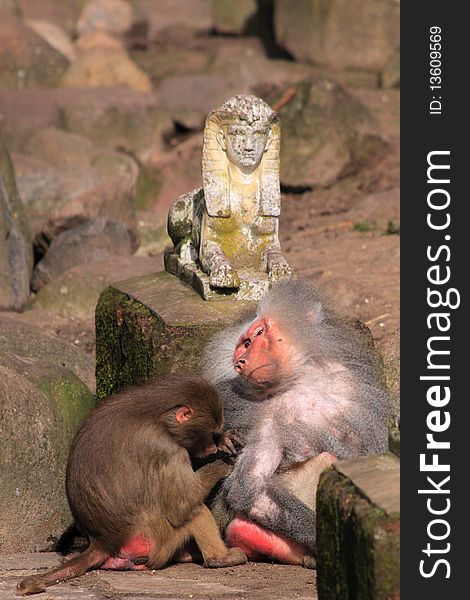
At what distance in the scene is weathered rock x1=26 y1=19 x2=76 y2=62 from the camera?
2222cm

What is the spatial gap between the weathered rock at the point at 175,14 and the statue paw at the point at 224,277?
58.9ft

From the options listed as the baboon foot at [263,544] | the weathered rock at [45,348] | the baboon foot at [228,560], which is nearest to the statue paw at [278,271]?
the baboon foot at [263,544]

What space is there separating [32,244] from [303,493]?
7.32 metres

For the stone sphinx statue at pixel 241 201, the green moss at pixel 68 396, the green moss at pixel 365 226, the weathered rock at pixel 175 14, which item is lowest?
the green moss at pixel 68 396

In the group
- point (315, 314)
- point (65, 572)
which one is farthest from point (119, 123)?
point (65, 572)

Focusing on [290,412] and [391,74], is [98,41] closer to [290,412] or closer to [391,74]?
[391,74]

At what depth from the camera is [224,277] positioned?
6535mm

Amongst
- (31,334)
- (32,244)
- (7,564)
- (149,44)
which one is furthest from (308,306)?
(149,44)

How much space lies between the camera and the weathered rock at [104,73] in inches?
775

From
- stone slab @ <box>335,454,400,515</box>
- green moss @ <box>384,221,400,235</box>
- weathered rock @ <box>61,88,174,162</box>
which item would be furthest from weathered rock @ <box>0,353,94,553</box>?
weathered rock @ <box>61,88,174,162</box>

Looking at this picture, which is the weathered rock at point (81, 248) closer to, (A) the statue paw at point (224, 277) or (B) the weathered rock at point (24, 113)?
(B) the weathered rock at point (24, 113)

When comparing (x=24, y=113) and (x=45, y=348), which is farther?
(x=24, y=113)

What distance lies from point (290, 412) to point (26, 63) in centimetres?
1565

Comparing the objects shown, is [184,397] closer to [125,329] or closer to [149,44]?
[125,329]
